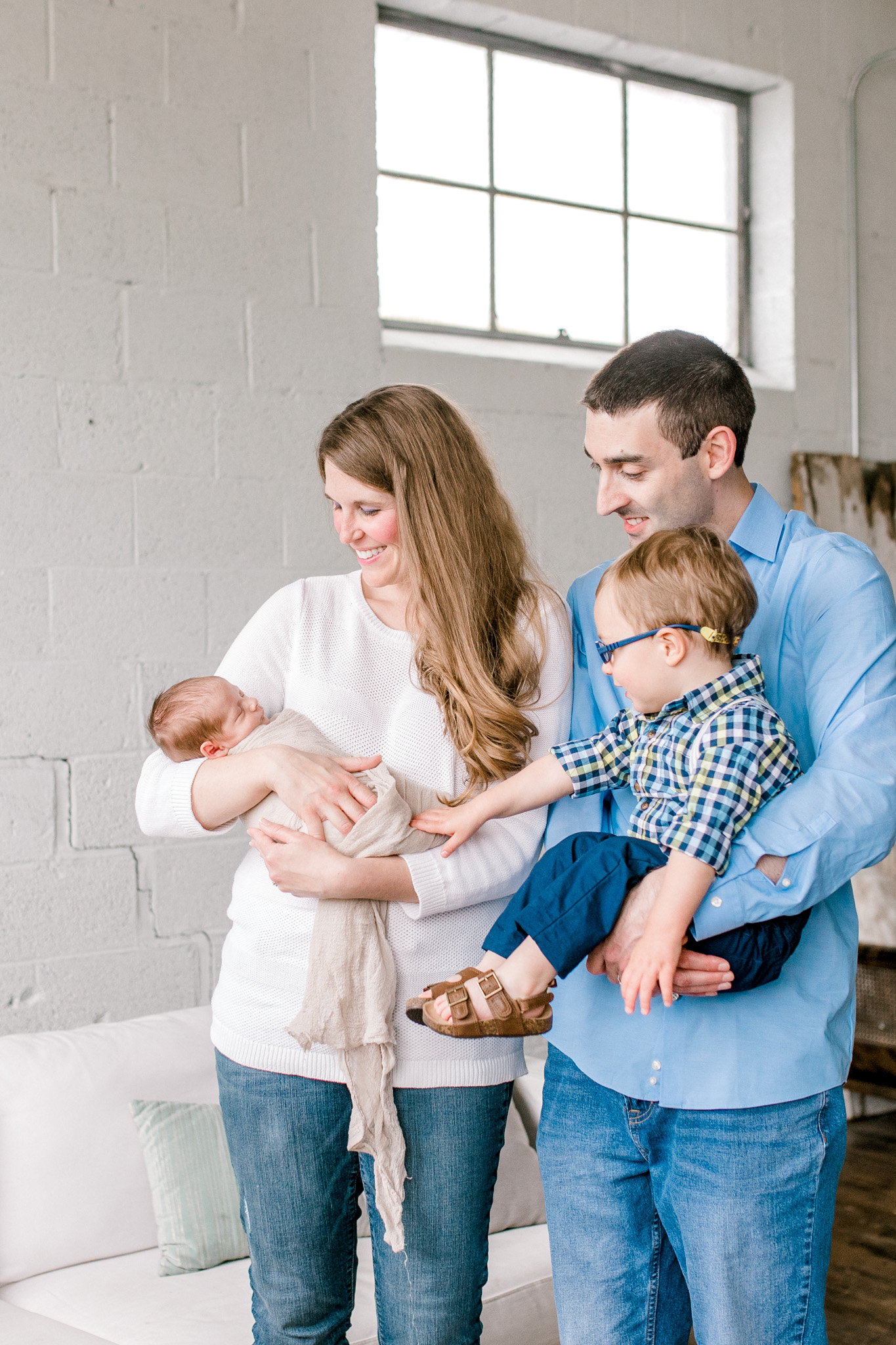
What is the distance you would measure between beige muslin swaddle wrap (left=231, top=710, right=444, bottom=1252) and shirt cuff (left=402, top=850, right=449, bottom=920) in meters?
0.02

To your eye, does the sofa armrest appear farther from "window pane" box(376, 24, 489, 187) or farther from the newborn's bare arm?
"window pane" box(376, 24, 489, 187)

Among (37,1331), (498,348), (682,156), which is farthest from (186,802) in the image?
(682,156)

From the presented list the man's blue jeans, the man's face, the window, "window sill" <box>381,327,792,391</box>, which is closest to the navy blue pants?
the man's blue jeans

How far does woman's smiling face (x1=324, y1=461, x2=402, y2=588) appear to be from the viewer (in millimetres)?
1569

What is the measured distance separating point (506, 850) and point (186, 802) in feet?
1.31

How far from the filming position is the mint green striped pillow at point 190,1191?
2164mm

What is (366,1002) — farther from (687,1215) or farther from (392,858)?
(687,1215)

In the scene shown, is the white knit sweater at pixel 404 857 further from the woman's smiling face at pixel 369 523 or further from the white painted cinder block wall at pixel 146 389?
the white painted cinder block wall at pixel 146 389

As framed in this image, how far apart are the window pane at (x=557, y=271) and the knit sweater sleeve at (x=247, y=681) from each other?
6.87 ft

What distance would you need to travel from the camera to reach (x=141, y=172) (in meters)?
2.69

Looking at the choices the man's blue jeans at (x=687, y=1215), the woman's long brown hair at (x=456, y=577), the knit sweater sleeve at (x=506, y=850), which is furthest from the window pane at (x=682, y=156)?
the man's blue jeans at (x=687, y=1215)

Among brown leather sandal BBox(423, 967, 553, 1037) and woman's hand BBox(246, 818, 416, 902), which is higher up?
woman's hand BBox(246, 818, 416, 902)

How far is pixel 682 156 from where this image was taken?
3760 mm

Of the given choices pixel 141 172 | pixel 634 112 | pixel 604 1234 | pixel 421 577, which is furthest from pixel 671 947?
pixel 634 112
